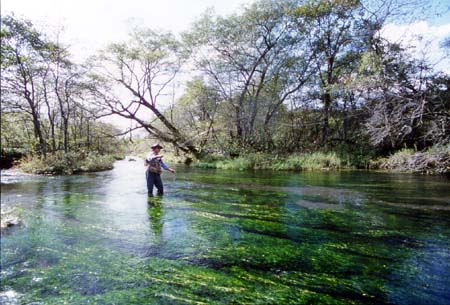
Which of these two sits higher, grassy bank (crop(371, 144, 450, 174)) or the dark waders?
grassy bank (crop(371, 144, 450, 174))

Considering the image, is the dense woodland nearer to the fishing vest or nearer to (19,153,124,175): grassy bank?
(19,153,124,175): grassy bank

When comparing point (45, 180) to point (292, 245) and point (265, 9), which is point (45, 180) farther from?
point (265, 9)

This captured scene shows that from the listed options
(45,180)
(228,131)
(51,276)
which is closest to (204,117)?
(228,131)

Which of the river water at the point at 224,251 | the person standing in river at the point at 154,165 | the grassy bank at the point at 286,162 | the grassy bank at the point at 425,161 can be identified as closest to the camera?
the river water at the point at 224,251

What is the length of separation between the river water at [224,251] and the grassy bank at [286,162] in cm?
1025

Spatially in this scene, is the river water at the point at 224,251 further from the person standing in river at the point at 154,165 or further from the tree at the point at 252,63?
the tree at the point at 252,63

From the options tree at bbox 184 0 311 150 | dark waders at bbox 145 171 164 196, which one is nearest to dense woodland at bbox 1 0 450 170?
tree at bbox 184 0 311 150

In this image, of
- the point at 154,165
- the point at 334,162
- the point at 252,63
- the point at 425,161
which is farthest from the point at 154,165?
the point at 252,63

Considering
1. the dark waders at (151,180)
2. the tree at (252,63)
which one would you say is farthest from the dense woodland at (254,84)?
the dark waders at (151,180)

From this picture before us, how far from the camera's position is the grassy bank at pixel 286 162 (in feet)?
61.2

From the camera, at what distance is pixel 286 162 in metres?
19.4

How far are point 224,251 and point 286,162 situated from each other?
15305mm

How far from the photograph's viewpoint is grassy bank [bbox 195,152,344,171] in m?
18.7

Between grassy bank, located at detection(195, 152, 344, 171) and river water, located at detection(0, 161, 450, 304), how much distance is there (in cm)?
1025
